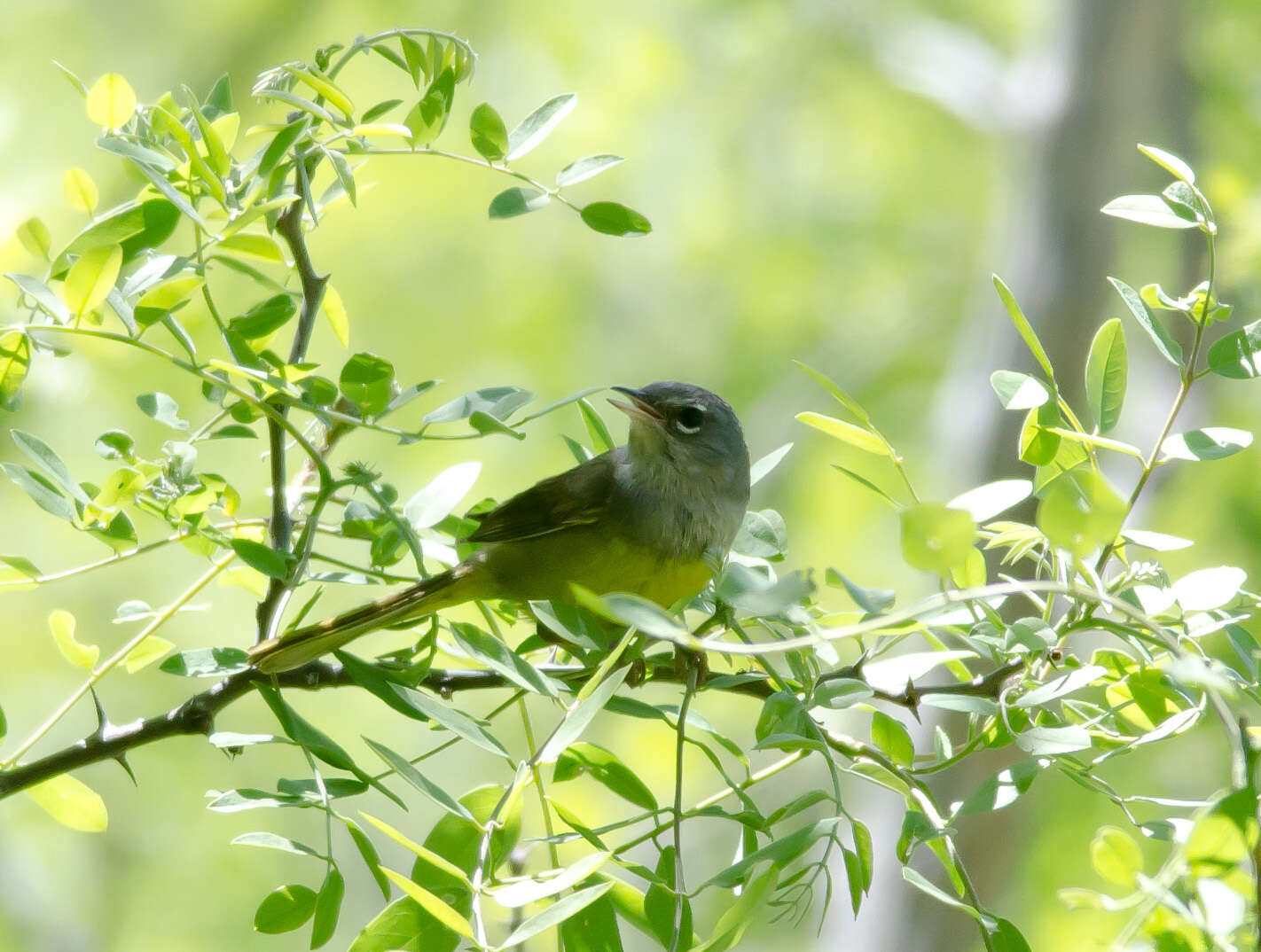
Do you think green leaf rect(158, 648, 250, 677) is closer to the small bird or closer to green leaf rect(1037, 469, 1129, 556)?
the small bird

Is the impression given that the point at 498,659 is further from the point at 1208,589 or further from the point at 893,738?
the point at 1208,589

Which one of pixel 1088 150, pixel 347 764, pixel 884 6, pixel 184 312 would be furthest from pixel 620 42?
pixel 347 764

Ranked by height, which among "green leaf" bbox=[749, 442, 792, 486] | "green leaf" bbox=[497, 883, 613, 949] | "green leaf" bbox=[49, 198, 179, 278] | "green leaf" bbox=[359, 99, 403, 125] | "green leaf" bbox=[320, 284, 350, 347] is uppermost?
"green leaf" bbox=[359, 99, 403, 125]

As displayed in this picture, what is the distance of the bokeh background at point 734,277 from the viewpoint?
341 inches

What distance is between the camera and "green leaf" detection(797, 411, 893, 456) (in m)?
2.21

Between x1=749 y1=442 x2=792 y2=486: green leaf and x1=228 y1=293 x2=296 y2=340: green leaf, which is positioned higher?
x1=228 y1=293 x2=296 y2=340: green leaf

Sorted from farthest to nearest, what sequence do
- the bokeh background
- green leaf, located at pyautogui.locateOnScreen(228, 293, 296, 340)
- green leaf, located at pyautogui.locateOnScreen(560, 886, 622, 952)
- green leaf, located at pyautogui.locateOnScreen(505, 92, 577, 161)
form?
1. the bokeh background
2. green leaf, located at pyautogui.locateOnScreen(505, 92, 577, 161)
3. green leaf, located at pyautogui.locateOnScreen(228, 293, 296, 340)
4. green leaf, located at pyautogui.locateOnScreen(560, 886, 622, 952)

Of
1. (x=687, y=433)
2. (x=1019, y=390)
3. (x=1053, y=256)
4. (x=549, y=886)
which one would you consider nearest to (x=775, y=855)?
(x=549, y=886)

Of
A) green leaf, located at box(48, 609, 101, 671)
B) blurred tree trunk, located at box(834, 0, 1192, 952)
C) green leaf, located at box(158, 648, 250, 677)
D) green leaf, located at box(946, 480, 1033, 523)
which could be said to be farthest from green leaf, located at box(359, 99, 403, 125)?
blurred tree trunk, located at box(834, 0, 1192, 952)

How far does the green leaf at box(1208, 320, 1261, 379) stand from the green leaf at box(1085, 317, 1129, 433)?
16 cm

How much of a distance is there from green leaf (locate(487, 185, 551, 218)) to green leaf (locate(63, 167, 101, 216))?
0.73 meters

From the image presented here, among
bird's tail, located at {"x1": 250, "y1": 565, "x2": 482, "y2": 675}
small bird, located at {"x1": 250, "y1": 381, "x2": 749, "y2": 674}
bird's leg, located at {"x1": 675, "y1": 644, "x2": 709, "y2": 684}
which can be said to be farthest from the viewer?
small bird, located at {"x1": 250, "y1": 381, "x2": 749, "y2": 674}

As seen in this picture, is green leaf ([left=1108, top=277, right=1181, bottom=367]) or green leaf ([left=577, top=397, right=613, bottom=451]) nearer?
green leaf ([left=1108, top=277, right=1181, bottom=367])

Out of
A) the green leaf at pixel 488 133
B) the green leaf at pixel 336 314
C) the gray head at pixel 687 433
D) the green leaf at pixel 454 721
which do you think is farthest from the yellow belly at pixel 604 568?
the green leaf at pixel 454 721
